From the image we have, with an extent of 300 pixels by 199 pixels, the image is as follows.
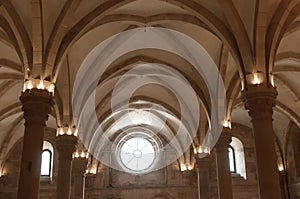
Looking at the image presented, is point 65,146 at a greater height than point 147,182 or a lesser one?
greater

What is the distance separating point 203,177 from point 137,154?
25.2 ft

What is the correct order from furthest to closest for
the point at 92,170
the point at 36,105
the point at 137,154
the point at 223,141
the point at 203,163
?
the point at 137,154
the point at 92,170
the point at 203,163
the point at 223,141
the point at 36,105

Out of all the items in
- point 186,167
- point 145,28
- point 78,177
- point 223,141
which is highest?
point 145,28

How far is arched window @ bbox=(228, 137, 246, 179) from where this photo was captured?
21.2 metres

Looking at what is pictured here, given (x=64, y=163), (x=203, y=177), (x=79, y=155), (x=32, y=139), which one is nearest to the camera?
(x=32, y=139)

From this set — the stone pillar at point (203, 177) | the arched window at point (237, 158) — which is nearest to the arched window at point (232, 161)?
the arched window at point (237, 158)

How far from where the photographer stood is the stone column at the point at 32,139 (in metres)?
8.16

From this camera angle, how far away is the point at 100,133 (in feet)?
69.6

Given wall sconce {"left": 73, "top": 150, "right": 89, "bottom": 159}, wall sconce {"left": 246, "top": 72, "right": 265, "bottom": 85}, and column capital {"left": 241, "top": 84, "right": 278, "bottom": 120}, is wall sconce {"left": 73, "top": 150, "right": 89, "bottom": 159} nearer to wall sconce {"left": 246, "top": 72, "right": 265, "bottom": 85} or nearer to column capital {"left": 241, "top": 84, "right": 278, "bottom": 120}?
column capital {"left": 241, "top": 84, "right": 278, "bottom": 120}

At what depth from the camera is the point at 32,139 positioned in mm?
8461

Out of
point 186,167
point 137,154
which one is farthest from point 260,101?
point 137,154

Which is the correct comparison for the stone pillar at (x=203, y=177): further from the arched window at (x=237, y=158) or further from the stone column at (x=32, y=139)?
the stone column at (x=32, y=139)

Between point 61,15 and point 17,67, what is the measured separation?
4420 mm

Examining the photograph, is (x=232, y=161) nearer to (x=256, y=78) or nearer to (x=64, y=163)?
(x=64, y=163)
